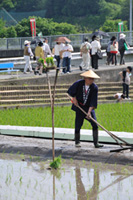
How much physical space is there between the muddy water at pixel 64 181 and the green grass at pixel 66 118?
8.85ft

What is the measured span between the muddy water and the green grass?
8.85ft

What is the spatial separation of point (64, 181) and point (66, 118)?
5.56 meters

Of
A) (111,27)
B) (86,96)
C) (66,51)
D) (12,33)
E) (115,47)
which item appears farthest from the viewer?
(111,27)

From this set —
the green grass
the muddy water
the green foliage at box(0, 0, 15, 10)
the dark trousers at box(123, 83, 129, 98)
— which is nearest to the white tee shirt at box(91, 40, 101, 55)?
the dark trousers at box(123, 83, 129, 98)

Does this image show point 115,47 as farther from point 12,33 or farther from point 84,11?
point 84,11

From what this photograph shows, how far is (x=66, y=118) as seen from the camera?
12.4 m

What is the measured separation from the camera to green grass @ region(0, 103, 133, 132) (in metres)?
11.0

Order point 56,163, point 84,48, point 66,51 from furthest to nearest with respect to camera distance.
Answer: point 84,48 → point 66,51 → point 56,163

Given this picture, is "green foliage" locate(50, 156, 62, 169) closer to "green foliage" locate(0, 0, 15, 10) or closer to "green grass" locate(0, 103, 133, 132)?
"green grass" locate(0, 103, 133, 132)

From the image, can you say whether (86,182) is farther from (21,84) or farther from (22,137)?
(21,84)

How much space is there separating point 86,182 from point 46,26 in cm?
4627

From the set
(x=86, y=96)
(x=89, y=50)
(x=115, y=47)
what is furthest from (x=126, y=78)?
(x=86, y=96)

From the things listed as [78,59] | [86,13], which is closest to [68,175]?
[78,59]

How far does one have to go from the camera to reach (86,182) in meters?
6.84
